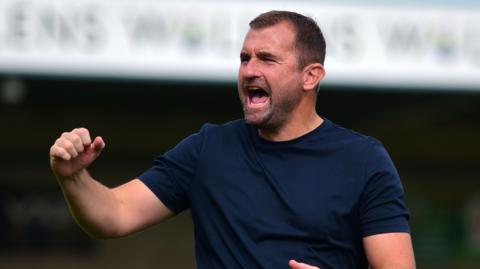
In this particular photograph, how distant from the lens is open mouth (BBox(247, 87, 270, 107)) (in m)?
4.07

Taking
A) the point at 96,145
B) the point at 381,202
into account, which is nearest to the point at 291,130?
the point at 381,202

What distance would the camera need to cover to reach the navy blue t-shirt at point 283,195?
3955mm

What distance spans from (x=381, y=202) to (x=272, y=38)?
759 millimetres

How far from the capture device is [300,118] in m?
4.20

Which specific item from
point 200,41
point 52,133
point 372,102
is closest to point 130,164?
point 52,133

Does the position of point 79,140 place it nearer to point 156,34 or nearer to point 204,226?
point 204,226

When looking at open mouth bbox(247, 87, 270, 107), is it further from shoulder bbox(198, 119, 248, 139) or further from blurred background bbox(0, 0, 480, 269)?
blurred background bbox(0, 0, 480, 269)

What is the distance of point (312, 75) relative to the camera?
4219 millimetres

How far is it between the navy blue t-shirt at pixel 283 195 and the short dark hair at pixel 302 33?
0.92 ft

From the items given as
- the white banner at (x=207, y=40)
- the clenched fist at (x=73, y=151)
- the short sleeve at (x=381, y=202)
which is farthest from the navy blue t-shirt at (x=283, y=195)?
the white banner at (x=207, y=40)

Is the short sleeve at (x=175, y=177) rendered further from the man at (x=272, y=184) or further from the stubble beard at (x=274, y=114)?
the stubble beard at (x=274, y=114)

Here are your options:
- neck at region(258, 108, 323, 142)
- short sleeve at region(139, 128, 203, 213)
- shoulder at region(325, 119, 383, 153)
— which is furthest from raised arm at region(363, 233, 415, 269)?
short sleeve at region(139, 128, 203, 213)

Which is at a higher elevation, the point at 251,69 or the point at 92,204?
the point at 251,69

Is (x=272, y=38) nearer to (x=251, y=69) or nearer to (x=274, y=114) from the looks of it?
(x=251, y=69)
